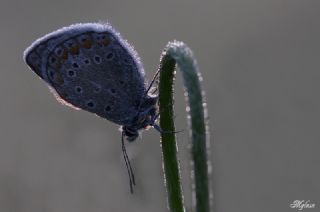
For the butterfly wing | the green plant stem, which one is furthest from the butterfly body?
the green plant stem

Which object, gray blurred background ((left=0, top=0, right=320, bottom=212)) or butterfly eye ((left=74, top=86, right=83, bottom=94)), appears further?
gray blurred background ((left=0, top=0, right=320, bottom=212))

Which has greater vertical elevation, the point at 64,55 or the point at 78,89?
the point at 64,55

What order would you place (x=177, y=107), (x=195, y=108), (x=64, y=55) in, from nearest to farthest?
(x=195, y=108), (x=64, y=55), (x=177, y=107)

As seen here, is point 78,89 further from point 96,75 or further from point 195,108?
point 195,108

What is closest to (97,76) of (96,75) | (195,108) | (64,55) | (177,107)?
(96,75)

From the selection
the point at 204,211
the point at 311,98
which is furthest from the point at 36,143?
the point at 204,211

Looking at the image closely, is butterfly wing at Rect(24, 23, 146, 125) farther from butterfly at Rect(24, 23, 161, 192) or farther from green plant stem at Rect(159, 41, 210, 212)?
green plant stem at Rect(159, 41, 210, 212)
